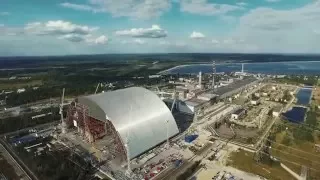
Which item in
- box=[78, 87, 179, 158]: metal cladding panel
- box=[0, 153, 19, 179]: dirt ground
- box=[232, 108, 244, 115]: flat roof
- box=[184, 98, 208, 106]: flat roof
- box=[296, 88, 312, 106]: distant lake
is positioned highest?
box=[78, 87, 179, 158]: metal cladding panel

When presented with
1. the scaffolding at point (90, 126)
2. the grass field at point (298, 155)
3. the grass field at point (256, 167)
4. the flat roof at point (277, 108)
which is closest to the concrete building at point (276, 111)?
the flat roof at point (277, 108)

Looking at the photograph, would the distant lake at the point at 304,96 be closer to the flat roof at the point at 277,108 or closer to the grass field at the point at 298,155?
the flat roof at the point at 277,108

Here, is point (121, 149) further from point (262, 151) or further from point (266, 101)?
point (266, 101)

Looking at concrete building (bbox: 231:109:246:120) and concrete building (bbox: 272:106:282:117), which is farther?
concrete building (bbox: 272:106:282:117)

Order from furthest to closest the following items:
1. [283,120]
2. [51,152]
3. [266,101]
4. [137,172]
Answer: [266,101] → [283,120] → [51,152] → [137,172]

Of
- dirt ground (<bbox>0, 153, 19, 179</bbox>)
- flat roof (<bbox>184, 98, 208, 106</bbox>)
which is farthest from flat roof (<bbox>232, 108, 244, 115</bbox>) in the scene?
dirt ground (<bbox>0, 153, 19, 179</bbox>)

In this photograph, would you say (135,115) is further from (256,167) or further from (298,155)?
(298,155)

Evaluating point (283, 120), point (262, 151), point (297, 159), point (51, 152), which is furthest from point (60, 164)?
point (283, 120)

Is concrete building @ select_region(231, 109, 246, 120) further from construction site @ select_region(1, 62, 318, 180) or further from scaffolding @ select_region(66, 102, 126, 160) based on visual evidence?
scaffolding @ select_region(66, 102, 126, 160)
